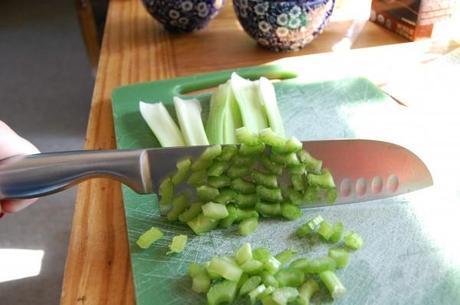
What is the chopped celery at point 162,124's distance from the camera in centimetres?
84

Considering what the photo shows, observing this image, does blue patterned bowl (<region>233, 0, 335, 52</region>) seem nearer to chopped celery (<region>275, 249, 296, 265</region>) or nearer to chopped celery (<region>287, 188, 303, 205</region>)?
chopped celery (<region>287, 188, 303, 205</region>)

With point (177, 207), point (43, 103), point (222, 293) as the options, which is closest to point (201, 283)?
point (222, 293)

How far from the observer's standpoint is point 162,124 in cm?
87

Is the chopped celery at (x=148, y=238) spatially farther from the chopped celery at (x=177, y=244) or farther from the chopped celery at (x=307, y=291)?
the chopped celery at (x=307, y=291)

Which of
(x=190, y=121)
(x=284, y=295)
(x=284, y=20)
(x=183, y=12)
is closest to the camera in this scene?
(x=284, y=295)

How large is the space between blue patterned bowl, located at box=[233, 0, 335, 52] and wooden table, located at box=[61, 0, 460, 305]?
32mm

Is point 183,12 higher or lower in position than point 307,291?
higher

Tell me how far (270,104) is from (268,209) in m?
0.25

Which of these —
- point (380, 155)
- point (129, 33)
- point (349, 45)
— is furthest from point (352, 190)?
point (129, 33)

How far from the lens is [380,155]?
0.70 meters

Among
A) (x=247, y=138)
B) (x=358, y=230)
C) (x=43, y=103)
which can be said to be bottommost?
(x=43, y=103)

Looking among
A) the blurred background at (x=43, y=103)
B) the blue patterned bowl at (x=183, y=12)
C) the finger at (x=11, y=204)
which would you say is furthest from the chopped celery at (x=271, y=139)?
the blurred background at (x=43, y=103)

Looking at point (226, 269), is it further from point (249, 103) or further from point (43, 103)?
point (43, 103)

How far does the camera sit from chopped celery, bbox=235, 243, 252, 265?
0.60 meters
